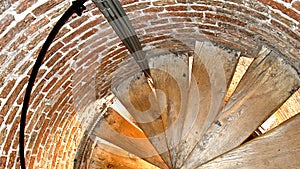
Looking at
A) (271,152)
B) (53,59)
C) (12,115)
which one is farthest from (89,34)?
(271,152)

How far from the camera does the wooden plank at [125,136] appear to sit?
10.7ft

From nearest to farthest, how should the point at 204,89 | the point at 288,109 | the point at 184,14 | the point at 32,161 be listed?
the point at 184,14 → the point at 204,89 → the point at 32,161 → the point at 288,109

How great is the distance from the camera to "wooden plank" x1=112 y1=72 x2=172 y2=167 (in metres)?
2.94

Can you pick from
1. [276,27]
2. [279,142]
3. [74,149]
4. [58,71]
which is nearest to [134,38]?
[58,71]

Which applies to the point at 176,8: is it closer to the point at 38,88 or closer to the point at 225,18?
the point at 225,18

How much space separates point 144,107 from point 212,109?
671 mm

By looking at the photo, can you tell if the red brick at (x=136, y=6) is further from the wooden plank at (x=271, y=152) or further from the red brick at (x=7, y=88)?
the wooden plank at (x=271, y=152)

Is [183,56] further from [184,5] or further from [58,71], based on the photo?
[58,71]

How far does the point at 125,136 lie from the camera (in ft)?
12.1

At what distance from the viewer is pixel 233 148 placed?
2.59 metres

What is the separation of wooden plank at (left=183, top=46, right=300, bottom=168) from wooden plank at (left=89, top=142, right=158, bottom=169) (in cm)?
136

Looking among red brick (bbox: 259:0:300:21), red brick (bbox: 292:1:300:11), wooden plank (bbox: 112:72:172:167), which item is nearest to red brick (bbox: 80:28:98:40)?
wooden plank (bbox: 112:72:172:167)

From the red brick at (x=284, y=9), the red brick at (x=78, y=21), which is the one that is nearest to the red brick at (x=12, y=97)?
the red brick at (x=78, y=21)

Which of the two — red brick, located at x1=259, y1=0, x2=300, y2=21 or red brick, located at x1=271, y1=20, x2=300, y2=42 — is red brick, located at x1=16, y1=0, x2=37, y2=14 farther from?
red brick, located at x1=271, y1=20, x2=300, y2=42
